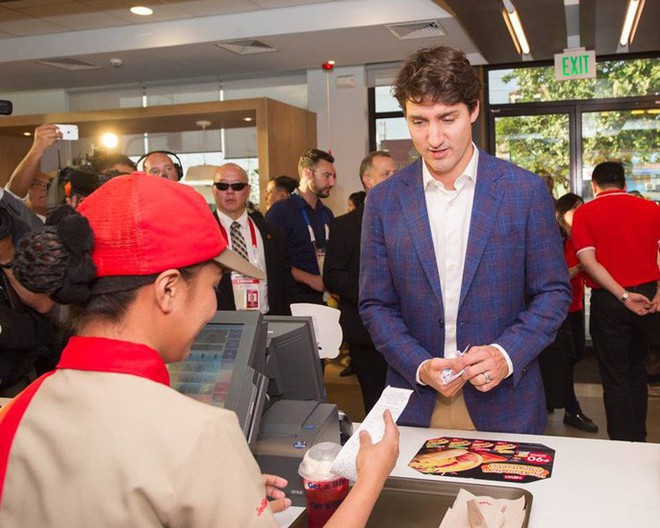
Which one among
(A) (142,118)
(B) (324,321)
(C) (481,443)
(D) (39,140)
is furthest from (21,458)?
(A) (142,118)

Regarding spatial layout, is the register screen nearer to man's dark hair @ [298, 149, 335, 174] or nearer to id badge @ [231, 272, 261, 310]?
id badge @ [231, 272, 261, 310]

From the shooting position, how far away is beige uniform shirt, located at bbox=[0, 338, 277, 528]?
82 centimetres

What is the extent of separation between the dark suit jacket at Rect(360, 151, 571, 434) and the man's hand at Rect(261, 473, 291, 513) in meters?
0.59

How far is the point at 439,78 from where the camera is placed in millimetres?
1782

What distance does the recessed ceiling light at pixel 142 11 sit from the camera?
604 cm

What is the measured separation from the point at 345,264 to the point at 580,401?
108 inches

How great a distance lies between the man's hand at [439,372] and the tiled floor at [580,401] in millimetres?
2990

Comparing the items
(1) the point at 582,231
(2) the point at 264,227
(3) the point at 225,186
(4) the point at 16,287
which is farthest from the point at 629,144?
(4) the point at 16,287

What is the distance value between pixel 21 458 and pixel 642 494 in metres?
Answer: 1.18

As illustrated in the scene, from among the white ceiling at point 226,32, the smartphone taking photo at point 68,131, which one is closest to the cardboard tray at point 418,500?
the smartphone taking photo at point 68,131

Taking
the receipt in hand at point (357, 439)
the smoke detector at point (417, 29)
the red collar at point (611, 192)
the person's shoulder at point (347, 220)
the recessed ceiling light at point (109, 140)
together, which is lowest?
the receipt in hand at point (357, 439)

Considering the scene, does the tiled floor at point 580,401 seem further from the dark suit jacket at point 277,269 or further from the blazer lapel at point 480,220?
the blazer lapel at point 480,220

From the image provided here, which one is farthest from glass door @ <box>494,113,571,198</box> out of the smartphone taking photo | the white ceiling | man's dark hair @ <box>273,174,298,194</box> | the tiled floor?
the smartphone taking photo

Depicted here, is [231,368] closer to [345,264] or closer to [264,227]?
[345,264]
